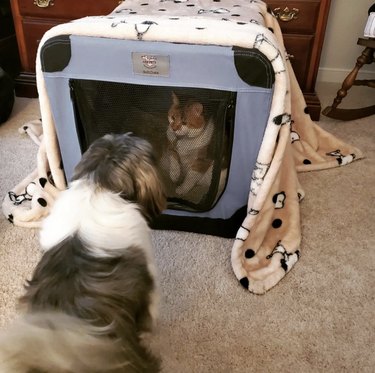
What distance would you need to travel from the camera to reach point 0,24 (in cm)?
213

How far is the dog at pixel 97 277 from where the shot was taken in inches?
21.9

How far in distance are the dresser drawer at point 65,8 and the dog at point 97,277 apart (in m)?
1.24

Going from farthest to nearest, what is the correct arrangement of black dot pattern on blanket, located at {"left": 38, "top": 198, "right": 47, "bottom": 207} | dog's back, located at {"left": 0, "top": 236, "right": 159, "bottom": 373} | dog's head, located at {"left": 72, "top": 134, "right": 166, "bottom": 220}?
black dot pattern on blanket, located at {"left": 38, "top": 198, "right": 47, "bottom": 207} → dog's head, located at {"left": 72, "top": 134, "right": 166, "bottom": 220} → dog's back, located at {"left": 0, "top": 236, "right": 159, "bottom": 373}

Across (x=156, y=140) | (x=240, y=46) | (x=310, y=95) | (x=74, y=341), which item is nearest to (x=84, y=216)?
(x=74, y=341)

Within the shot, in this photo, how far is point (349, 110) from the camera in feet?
6.56

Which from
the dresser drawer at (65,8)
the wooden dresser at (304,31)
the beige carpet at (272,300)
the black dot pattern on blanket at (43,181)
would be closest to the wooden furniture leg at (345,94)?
the wooden dresser at (304,31)

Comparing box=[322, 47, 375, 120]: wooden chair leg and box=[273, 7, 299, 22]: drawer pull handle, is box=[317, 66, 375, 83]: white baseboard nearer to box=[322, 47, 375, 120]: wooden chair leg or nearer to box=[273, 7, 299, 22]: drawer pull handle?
box=[322, 47, 375, 120]: wooden chair leg

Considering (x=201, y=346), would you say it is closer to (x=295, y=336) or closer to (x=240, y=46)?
(x=295, y=336)

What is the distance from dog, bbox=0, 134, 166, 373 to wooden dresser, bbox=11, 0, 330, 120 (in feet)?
4.08

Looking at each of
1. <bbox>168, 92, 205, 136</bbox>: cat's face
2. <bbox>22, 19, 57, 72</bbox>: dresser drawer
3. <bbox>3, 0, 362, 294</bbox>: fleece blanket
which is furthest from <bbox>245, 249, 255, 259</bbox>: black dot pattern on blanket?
<bbox>22, 19, 57, 72</bbox>: dresser drawer

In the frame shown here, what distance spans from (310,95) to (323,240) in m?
0.90

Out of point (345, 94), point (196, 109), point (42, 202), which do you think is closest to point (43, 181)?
point (42, 202)

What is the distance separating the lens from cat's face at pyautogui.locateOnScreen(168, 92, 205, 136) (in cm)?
109

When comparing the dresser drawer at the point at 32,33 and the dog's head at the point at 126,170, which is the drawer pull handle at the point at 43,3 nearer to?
the dresser drawer at the point at 32,33
